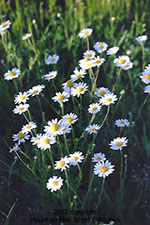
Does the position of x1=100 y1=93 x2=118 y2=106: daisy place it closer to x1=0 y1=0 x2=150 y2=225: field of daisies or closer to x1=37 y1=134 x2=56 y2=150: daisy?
x1=0 y1=0 x2=150 y2=225: field of daisies

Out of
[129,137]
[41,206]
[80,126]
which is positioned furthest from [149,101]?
[41,206]

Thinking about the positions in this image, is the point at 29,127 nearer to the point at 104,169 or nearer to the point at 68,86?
the point at 68,86

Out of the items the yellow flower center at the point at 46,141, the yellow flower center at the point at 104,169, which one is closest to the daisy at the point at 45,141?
the yellow flower center at the point at 46,141

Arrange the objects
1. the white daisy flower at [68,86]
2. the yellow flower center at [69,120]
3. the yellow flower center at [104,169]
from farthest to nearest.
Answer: the white daisy flower at [68,86]
the yellow flower center at [69,120]
the yellow flower center at [104,169]

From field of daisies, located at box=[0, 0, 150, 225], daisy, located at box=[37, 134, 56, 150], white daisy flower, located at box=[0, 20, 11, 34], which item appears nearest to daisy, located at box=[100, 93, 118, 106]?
field of daisies, located at box=[0, 0, 150, 225]

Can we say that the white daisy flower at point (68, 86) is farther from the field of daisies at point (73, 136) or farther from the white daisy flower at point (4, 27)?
the white daisy flower at point (4, 27)

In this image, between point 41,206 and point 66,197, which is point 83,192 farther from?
point 41,206

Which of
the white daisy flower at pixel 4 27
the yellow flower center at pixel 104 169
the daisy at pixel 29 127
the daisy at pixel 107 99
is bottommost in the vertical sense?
the yellow flower center at pixel 104 169

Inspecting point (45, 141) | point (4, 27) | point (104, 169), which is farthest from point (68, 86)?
point (4, 27)

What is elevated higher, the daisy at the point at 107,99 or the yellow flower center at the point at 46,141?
the daisy at the point at 107,99
